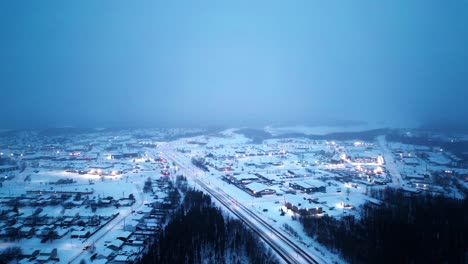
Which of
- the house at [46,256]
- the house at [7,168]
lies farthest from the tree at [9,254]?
the house at [7,168]

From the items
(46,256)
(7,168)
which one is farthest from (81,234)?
(7,168)

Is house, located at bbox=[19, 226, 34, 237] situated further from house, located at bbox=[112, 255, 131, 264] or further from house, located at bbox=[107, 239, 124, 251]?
house, located at bbox=[112, 255, 131, 264]

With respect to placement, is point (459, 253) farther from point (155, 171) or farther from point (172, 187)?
point (155, 171)

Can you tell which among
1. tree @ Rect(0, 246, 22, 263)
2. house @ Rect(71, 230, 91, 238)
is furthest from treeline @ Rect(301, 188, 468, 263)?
tree @ Rect(0, 246, 22, 263)

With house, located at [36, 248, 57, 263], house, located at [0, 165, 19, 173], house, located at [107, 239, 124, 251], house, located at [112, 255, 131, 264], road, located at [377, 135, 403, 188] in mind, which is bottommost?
road, located at [377, 135, 403, 188]

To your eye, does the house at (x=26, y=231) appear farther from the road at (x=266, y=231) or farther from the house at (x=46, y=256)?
the road at (x=266, y=231)

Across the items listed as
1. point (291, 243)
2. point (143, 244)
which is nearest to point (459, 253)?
point (291, 243)

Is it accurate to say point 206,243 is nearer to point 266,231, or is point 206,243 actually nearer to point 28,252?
point 266,231
